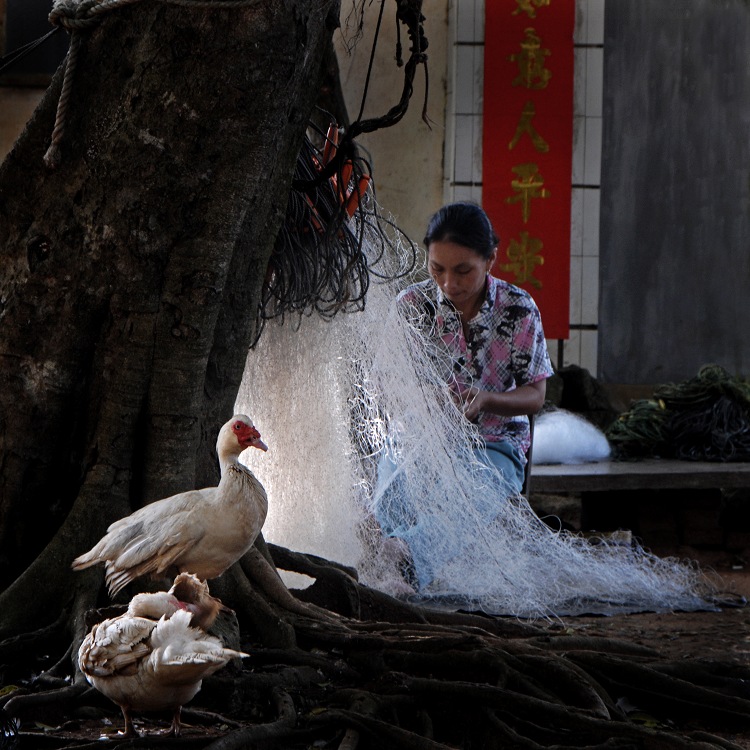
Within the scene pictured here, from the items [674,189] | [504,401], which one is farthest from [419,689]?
[674,189]

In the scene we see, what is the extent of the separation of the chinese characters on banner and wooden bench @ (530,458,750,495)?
2680 mm

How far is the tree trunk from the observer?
11.1 feet

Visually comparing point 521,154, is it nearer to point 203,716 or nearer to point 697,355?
point 697,355

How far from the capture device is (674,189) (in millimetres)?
9883

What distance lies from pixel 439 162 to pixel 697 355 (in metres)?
2.92

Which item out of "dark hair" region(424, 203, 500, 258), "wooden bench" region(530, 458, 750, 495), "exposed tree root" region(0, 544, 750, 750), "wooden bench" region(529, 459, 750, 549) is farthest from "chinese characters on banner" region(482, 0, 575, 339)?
"exposed tree root" region(0, 544, 750, 750)

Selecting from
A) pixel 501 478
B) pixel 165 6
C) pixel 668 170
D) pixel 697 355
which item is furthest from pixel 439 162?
pixel 165 6

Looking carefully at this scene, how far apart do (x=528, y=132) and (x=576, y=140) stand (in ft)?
1.55

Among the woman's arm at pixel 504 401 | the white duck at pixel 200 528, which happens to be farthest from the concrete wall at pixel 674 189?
the white duck at pixel 200 528

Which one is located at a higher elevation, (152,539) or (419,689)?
(152,539)

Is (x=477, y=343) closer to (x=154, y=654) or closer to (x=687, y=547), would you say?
(x=687, y=547)

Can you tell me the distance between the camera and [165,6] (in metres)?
3.39

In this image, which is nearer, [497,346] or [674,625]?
[674,625]

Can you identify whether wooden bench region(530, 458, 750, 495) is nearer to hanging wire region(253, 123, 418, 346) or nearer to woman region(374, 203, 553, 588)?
woman region(374, 203, 553, 588)
